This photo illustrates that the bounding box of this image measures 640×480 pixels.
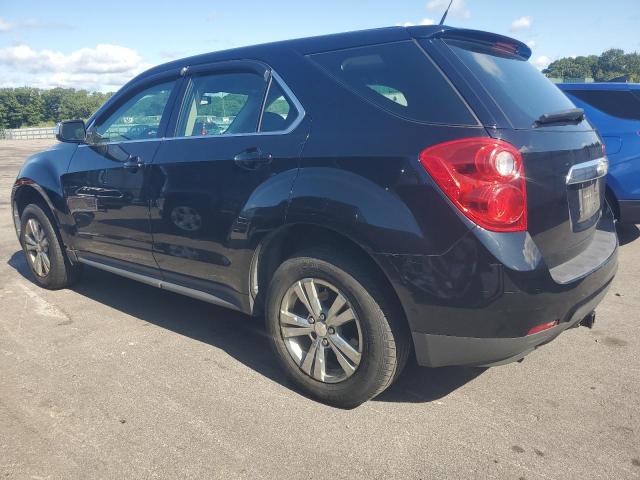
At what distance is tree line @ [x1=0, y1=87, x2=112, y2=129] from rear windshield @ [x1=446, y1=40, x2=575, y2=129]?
9108 centimetres

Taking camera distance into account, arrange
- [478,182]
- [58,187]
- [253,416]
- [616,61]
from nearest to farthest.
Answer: [478,182]
[253,416]
[58,187]
[616,61]

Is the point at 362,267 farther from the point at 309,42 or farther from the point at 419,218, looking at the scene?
the point at 309,42

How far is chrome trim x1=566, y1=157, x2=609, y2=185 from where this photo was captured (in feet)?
8.57

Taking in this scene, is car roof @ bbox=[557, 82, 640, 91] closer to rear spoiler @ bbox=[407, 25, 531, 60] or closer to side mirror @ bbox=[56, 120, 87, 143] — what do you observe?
rear spoiler @ bbox=[407, 25, 531, 60]

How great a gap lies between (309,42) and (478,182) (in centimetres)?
132

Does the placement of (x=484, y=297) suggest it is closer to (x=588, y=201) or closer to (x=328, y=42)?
(x=588, y=201)

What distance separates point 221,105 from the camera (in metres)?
3.45

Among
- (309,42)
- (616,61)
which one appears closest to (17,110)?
(616,61)

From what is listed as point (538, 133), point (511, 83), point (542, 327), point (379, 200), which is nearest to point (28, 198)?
point (379, 200)

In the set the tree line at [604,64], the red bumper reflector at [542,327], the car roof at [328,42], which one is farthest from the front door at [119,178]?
the tree line at [604,64]

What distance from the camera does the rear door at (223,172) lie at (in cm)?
291

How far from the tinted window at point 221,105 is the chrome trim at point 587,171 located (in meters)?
1.66

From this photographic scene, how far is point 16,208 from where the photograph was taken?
5.21 metres

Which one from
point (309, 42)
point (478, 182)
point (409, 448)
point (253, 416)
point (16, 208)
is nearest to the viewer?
point (478, 182)
